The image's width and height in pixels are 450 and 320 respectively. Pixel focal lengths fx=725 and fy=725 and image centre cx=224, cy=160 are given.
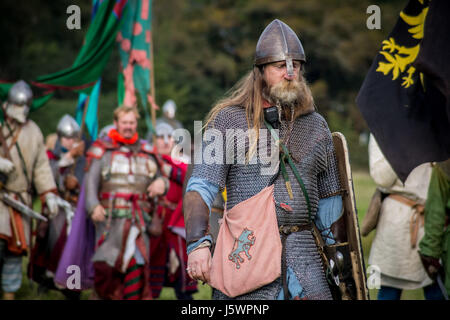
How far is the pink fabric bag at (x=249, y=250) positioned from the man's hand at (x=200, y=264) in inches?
3.2

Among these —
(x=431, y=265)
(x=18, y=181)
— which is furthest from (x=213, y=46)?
(x=431, y=265)

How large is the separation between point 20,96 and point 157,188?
1690 millimetres

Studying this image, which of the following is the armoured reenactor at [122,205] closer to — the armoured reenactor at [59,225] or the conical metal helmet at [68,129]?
the armoured reenactor at [59,225]

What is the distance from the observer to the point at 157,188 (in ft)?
22.3

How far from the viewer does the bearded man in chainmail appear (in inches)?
122

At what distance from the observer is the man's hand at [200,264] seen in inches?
118

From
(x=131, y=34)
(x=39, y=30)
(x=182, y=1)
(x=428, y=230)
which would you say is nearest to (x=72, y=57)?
(x=39, y=30)

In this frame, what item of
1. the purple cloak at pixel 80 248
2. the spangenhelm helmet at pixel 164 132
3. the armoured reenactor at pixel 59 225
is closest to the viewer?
→ the purple cloak at pixel 80 248

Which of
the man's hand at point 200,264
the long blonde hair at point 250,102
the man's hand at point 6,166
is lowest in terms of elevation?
the man's hand at point 200,264

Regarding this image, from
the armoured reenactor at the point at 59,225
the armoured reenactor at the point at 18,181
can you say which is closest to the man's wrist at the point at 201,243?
the armoured reenactor at the point at 18,181

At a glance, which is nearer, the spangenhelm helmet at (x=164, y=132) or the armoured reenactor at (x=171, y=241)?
the armoured reenactor at (x=171, y=241)

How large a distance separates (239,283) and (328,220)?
2.09ft

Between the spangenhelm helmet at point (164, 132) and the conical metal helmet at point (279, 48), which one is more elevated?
the spangenhelm helmet at point (164, 132)

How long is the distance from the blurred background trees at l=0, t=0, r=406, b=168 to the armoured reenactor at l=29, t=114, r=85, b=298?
1758cm
